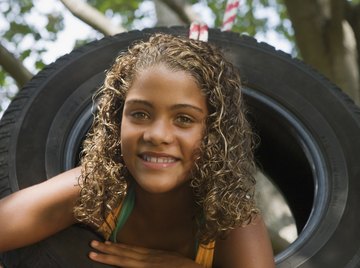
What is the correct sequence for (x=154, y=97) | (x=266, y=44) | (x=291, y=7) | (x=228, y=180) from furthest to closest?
(x=291, y=7) < (x=266, y=44) < (x=228, y=180) < (x=154, y=97)

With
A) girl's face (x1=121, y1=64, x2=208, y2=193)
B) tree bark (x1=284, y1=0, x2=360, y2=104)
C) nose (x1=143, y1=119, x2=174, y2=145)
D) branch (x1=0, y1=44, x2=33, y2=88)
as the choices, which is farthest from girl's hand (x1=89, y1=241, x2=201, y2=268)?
tree bark (x1=284, y1=0, x2=360, y2=104)

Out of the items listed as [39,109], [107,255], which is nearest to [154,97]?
[107,255]

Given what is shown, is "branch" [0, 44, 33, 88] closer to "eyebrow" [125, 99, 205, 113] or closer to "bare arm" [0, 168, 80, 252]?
"bare arm" [0, 168, 80, 252]

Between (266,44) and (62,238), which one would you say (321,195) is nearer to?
(266,44)

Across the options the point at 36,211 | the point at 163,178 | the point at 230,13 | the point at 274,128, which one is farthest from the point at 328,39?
the point at 36,211

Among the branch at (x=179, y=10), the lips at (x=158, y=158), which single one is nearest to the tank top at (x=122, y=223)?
the lips at (x=158, y=158)

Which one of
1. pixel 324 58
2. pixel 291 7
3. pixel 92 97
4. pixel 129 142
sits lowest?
pixel 129 142

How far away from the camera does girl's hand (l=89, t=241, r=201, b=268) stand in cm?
190

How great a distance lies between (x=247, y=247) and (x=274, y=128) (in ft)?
2.68

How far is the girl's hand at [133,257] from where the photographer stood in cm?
190

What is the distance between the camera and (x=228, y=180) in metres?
1.87

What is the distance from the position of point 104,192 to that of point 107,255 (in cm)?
20

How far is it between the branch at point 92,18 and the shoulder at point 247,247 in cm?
219

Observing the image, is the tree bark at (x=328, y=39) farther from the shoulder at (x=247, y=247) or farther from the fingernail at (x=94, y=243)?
the fingernail at (x=94, y=243)
